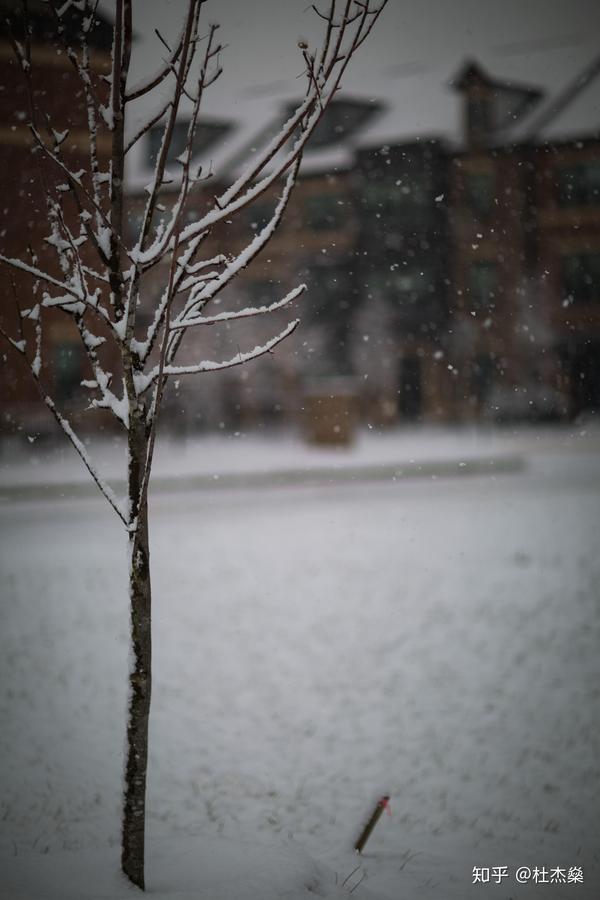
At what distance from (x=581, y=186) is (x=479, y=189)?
4462 mm

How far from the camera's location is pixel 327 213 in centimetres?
2375

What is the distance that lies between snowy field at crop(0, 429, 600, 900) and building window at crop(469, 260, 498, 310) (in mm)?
14225

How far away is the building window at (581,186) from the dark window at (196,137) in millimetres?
13386

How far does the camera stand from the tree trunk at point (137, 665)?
236 centimetres

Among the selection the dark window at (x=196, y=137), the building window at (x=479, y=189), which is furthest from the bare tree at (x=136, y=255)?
the building window at (x=479, y=189)

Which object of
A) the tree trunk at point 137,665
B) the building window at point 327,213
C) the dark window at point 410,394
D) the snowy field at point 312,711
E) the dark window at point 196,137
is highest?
the building window at point 327,213

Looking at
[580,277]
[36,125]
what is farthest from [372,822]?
[580,277]

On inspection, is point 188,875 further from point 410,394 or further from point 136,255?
point 410,394

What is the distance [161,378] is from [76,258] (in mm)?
503

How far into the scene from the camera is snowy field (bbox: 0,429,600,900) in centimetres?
312

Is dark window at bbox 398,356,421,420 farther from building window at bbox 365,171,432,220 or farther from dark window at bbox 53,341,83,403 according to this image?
dark window at bbox 53,341,83,403

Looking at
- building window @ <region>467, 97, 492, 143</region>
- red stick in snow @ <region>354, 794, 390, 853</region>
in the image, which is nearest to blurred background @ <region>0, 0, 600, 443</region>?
building window @ <region>467, 97, 492, 143</region>

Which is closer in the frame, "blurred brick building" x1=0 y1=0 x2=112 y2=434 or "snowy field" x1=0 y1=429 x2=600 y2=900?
"blurred brick building" x1=0 y1=0 x2=112 y2=434

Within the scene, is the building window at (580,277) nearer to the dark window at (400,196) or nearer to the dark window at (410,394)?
the dark window at (400,196)
